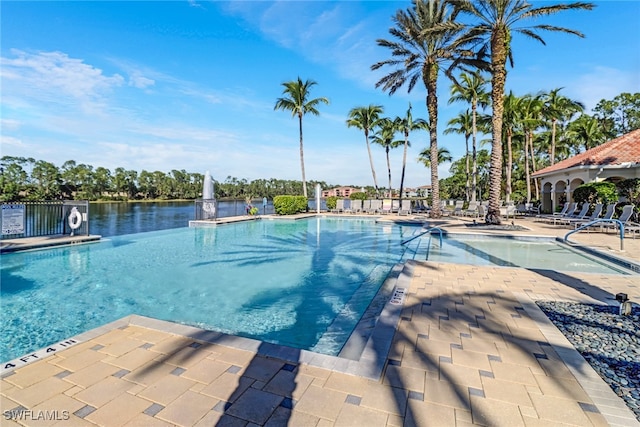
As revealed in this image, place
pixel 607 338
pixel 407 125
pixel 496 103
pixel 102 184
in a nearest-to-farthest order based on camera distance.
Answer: pixel 607 338 < pixel 496 103 < pixel 407 125 < pixel 102 184

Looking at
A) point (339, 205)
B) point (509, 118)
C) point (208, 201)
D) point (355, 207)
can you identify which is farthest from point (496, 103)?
point (509, 118)

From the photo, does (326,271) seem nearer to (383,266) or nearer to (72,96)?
(383,266)

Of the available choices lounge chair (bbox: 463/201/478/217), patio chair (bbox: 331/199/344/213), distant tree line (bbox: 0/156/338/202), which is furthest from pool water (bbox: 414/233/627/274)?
distant tree line (bbox: 0/156/338/202)

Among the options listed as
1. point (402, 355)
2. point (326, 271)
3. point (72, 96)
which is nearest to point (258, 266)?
point (326, 271)

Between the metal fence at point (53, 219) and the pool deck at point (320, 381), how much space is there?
25.3 ft

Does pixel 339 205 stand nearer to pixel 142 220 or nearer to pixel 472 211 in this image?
pixel 472 211

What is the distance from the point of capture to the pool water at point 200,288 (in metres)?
3.92

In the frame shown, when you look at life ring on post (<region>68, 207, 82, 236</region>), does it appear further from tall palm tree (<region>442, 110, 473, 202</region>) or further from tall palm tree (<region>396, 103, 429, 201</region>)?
tall palm tree (<region>442, 110, 473, 202</region>)

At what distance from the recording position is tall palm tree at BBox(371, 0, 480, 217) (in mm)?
13906

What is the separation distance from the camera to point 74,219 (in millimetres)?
9211

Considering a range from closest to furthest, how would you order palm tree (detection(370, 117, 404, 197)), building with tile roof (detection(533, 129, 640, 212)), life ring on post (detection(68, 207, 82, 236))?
life ring on post (detection(68, 207, 82, 236)) < building with tile roof (detection(533, 129, 640, 212)) < palm tree (detection(370, 117, 404, 197))

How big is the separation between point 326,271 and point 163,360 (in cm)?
429

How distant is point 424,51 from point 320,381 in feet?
53.0

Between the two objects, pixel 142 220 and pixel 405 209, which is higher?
pixel 405 209
